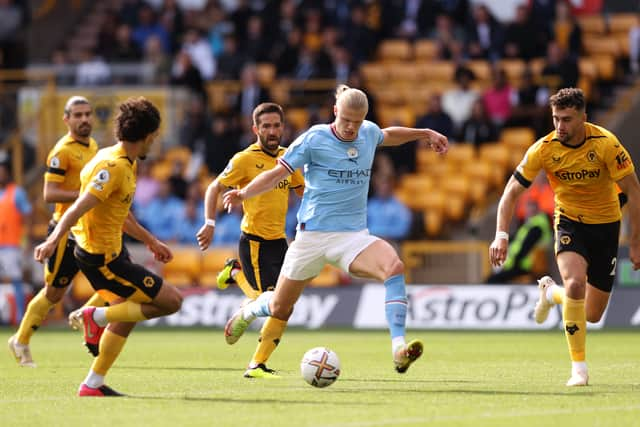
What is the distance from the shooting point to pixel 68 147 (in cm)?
1391

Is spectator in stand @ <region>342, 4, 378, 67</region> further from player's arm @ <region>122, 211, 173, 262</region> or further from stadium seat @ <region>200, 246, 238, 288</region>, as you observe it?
player's arm @ <region>122, 211, 173, 262</region>

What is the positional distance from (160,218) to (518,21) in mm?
7336

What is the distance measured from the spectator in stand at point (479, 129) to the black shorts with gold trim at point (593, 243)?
1197 centimetres

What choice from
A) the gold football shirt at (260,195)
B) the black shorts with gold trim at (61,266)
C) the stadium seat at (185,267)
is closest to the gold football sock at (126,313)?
the gold football shirt at (260,195)

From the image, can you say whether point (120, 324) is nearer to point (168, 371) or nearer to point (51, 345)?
point (168, 371)

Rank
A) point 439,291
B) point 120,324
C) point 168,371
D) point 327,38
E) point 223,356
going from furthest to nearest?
point 327,38 → point 439,291 → point 223,356 → point 168,371 → point 120,324

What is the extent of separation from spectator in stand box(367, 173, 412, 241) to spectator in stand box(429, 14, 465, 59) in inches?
155

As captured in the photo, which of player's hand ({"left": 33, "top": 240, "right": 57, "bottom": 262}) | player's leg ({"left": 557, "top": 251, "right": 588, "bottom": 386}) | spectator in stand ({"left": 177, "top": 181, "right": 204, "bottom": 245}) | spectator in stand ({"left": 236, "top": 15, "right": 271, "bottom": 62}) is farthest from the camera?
spectator in stand ({"left": 236, "top": 15, "right": 271, "bottom": 62})

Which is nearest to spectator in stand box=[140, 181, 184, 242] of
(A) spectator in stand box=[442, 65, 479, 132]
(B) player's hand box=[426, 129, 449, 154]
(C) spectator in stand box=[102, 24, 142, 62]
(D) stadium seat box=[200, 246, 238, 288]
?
(D) stadium seat box=[200, 246, 238, 288]

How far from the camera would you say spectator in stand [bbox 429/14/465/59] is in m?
25.3

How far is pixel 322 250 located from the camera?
11016 millimetres

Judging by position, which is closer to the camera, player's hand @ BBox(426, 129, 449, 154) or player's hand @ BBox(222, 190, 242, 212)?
player's hand @ BBox(222, 190, 242, 212)

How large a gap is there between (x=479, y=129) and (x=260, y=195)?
11.2 m

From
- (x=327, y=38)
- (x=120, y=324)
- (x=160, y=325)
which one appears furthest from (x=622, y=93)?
(x=120, y=324)
